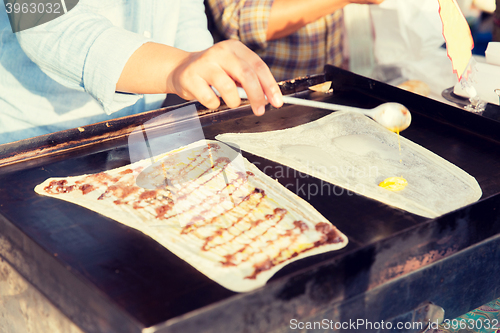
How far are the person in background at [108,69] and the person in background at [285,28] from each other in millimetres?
465

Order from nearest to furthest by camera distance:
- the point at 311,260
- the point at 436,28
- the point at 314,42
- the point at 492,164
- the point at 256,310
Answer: the point at 256,310 < the point at 311,260 < the point at 492,164 < the point at 314,42 < the point at 436,28

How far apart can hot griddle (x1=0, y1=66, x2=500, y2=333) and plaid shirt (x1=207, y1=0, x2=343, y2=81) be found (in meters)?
1.07

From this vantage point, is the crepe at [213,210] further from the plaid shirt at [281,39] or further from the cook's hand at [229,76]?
the plaid shirt at [281,39]

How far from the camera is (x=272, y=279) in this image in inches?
33.3

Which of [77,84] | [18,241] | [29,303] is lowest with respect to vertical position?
[29,303]

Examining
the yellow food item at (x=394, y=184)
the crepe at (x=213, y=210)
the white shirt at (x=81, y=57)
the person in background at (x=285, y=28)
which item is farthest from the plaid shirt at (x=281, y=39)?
the yellow food item at (x=394, y=184)

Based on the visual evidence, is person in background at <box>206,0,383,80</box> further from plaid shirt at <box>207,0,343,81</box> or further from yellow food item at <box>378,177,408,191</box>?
yellow food item at <box>378,177,408,191</box>

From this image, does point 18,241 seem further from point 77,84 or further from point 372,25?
point 372,25

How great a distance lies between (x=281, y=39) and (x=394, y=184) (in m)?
1.50

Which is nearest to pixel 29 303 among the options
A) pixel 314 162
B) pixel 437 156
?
pixel 314 162

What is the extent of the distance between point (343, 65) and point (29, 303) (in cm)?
233

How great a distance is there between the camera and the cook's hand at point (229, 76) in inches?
41.3

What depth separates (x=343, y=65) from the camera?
2783 mm

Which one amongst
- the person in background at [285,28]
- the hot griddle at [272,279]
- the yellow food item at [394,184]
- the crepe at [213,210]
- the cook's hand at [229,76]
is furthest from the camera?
the person in background at [285,28]
